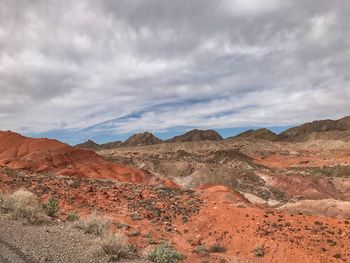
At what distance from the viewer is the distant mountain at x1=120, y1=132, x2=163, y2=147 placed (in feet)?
550

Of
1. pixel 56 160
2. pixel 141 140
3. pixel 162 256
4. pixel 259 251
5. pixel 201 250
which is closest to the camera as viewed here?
pixel 162 256

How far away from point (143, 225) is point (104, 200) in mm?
4464

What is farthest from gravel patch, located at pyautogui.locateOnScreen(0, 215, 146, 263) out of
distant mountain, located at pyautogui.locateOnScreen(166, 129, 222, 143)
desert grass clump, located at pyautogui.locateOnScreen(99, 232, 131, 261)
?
distant mountain, located at pyautogui.locateOnScreen(166, 129, 222, 143)

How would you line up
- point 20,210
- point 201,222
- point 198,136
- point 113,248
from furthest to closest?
point 198,136, point 201,222, point 20,210, point 113,248

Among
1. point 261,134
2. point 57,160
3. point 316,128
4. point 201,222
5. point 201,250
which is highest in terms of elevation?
point 316,128

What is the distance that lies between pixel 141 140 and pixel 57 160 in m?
121

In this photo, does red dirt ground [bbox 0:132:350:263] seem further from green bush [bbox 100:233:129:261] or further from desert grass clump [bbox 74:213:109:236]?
green bush [bbox 100:233:129:261]

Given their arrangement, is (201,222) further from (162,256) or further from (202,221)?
(162,256)

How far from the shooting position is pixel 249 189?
158 ft

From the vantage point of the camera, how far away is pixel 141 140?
16900 cm

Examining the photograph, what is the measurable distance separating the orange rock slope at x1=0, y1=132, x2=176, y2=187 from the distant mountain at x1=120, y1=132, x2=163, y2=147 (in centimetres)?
11063

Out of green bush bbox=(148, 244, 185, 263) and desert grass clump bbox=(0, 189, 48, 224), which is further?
desert grass clump bbox=(0, 189, 48, 224)

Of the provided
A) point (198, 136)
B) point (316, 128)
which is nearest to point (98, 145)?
point (198, 136)

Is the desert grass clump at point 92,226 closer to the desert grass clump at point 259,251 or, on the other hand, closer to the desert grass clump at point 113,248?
the desert grass clump at point 113,248
